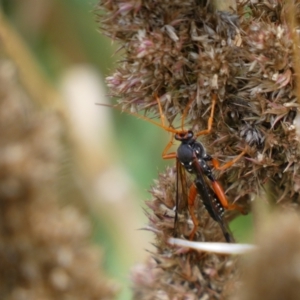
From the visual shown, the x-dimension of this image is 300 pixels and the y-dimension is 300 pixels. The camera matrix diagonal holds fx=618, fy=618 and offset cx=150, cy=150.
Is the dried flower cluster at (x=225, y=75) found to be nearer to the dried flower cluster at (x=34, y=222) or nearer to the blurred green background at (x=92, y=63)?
the dried flower cluster at (x=34, y=222)

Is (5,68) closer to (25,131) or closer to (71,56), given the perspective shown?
(25,131)

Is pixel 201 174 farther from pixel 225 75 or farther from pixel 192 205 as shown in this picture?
pixel 225 75

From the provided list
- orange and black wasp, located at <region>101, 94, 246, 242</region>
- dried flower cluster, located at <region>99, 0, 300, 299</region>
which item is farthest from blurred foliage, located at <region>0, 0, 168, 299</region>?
dried flower cluster, located at <region>99, 0, 300, 299</region>

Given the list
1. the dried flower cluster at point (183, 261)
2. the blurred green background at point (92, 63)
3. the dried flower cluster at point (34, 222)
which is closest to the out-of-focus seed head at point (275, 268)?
the dried flower cluster at point (34, 222)

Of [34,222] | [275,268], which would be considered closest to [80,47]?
[34,222]

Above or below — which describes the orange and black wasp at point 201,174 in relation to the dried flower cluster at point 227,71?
below

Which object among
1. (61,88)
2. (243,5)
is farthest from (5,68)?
(61,88)
